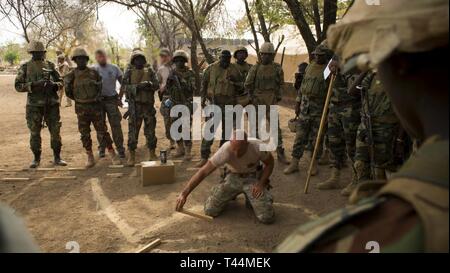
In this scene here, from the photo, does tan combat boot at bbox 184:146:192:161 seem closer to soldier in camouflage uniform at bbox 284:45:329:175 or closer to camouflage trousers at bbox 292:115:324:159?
soldier in camouflage uniform at bbox 284:45:329:175

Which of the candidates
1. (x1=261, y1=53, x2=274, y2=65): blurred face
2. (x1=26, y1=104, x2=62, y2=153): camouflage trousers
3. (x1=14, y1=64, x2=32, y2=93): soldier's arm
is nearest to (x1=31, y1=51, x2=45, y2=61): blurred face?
(x1=14, y1=64, x2=32, y2=93): soldier's arm

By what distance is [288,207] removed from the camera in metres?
4.89

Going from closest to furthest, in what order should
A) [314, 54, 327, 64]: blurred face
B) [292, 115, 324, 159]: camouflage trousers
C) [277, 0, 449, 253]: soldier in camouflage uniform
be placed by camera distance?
1. [277, 0, 449, 253]: soldier in camouflage uniform
2. [314, 54, 327, 64]: blurred face
3. [292, 115, 324, 159]: camouflage trousers

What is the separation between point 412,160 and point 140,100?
6.24 meters

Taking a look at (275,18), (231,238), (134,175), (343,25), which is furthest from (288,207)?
(275,18)

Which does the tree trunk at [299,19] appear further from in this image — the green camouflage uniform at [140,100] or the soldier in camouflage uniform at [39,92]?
the soldier in camouflage uniform at [39,92]

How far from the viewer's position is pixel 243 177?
465 centimetres

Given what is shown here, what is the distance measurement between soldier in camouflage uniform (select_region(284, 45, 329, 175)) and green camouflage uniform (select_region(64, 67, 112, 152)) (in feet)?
10.8

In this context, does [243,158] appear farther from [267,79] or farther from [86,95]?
[86,95]

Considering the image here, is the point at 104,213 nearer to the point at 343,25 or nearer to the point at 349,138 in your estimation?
the point at 349,138

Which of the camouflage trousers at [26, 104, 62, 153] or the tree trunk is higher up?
the tree trunk

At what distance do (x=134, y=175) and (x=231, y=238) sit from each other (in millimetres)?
2727

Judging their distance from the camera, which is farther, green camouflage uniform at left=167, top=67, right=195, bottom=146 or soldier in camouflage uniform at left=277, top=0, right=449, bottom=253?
green camouflage uniform at left=167, top=67, right=195, bottom=146

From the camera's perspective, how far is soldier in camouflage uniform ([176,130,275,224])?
427 centimetres
